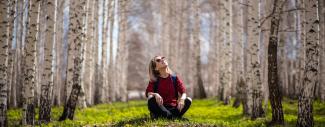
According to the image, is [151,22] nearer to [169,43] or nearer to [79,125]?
[169,43]

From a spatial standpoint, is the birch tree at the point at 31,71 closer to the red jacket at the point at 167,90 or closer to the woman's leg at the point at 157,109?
the red jacket at the point at 167,90

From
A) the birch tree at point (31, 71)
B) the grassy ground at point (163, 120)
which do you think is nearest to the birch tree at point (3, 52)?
the birch tree at point (31, 71)

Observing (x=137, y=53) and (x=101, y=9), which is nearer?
(x=101, y=9)

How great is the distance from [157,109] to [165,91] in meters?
0.45

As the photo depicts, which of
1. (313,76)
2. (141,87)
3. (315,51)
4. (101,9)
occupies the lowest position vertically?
(141,87)

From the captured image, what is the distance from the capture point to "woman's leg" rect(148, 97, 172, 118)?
766cm

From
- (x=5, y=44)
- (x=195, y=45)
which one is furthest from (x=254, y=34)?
(x=195, y=45)

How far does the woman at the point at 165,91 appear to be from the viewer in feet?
25.6

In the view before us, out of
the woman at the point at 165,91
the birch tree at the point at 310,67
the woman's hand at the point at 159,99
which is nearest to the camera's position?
the woman's hand at the point at 159,99

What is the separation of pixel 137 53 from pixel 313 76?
43782 millimetres

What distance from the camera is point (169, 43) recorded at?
1127 inches

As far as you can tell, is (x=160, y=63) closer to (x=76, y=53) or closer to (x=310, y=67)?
(x=310, y=67)

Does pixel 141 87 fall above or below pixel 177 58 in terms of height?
below

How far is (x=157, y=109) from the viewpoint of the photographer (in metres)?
7.75
